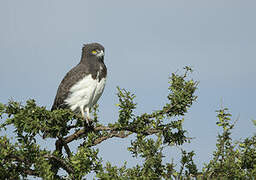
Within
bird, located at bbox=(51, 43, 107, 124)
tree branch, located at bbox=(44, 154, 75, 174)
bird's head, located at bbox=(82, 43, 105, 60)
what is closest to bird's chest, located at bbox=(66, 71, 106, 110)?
bird, located at bbox=(51, 43, 107, 124)

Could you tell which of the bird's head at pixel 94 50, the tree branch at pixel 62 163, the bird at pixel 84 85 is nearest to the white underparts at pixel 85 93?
the bird at pixel 84 85

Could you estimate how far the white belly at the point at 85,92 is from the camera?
11.4 meters

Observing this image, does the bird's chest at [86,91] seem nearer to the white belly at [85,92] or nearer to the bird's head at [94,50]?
the white belly at [85,92]

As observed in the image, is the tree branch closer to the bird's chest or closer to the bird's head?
the bird's chest

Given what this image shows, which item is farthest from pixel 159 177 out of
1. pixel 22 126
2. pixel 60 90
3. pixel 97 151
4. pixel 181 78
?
pixel 60 90

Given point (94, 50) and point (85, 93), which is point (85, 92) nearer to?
point (85, 93)

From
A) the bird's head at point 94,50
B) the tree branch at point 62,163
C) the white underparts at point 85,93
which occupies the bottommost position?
the tree branch at point 62,163

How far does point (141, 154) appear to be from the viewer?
31.6ft

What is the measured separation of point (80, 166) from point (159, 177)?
6.51 ft

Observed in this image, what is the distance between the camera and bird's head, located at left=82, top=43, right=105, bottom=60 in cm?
1220

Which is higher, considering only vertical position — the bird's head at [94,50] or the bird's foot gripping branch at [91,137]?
the bird's head at [94,50]

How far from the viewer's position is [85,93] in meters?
11.5

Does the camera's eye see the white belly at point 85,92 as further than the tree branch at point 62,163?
Yes

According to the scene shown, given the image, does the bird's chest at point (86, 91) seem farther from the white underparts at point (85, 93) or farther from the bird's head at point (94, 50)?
the bird's head at point (94, 50)
